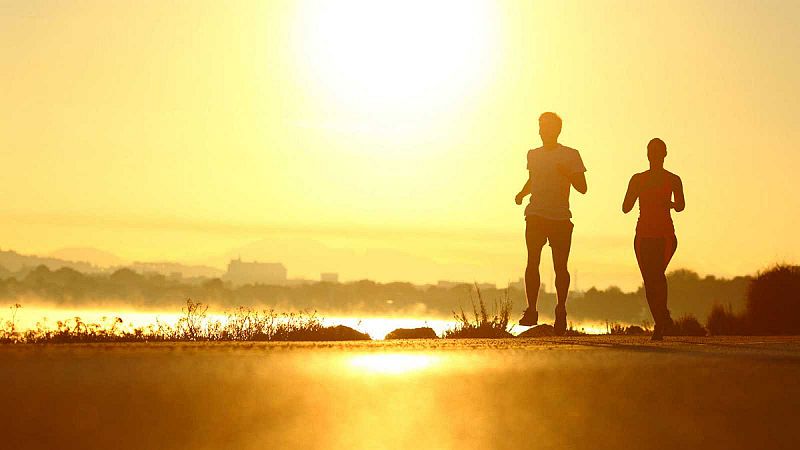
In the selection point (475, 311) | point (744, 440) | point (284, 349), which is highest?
point (475, 311)

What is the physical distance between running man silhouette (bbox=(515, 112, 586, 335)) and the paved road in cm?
595

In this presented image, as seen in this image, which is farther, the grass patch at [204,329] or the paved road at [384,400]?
the grass patch at [204,329]

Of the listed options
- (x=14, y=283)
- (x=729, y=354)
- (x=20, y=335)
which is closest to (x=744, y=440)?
(x=729, y=354)

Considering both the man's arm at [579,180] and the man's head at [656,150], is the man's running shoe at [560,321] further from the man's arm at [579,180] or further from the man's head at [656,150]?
the man's head at [656,150]

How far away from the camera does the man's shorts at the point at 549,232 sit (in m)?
14.2

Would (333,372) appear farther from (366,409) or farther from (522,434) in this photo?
(522,434)

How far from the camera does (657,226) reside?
44.6 feet

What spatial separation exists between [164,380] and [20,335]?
1053 cm

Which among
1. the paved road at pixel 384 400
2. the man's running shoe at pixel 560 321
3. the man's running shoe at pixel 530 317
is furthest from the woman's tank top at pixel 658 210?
the paved road at pixel 384 400

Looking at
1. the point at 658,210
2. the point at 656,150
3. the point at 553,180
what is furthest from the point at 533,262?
the point at 656,150

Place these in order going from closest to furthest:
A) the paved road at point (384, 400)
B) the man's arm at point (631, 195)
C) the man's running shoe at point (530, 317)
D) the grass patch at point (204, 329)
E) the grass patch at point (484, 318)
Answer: the paved road at point (384, 400), the man's arm at point (631, 195), the man's running shoe at point (530, 317), the grass patch at point (204, 329), the grass patch at point (484, 318)

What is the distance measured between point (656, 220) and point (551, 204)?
1.23m

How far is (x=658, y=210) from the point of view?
44.5ft

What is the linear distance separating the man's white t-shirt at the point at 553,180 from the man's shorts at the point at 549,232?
2.2 inches
